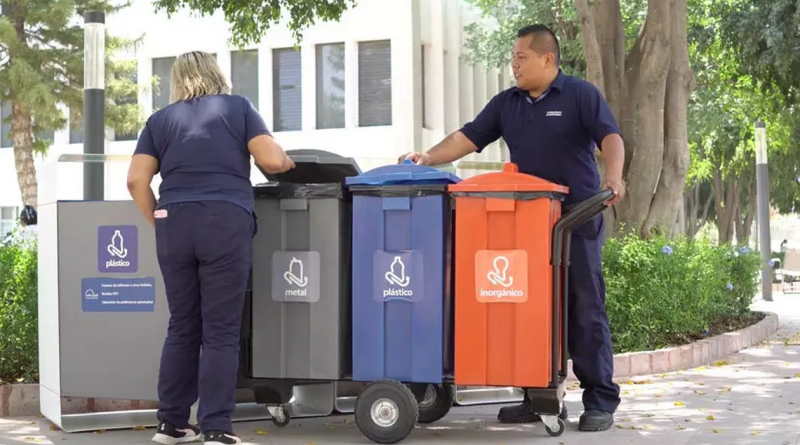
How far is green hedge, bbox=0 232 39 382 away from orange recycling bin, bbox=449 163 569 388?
3.13 meters

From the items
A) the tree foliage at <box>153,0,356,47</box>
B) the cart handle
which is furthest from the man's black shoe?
the tree foliage at <box>153,0,356,47</box>

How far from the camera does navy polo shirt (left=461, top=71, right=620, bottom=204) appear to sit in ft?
22.4

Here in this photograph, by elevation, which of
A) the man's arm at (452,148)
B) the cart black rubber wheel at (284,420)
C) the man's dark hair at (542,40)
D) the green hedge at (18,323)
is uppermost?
the man's dark hair at (542,40)

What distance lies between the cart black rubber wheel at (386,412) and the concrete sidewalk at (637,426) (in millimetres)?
202

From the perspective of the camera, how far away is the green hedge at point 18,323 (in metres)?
8.07

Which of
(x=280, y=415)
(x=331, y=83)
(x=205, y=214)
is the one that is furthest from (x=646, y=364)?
(x=331, y=83)

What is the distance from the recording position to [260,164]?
6.29m

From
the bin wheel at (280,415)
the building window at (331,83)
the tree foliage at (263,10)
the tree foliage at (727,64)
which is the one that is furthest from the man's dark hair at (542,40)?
the building window at (331,83)

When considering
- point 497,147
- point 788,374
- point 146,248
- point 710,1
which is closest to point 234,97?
point 146,248

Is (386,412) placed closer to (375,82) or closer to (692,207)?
(375,82)

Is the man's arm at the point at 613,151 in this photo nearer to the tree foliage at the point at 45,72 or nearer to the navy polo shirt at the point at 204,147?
the navy polo shirt at the point at 204,147

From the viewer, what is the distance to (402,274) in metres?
6.38

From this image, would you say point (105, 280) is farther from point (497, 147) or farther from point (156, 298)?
point (497, 147)

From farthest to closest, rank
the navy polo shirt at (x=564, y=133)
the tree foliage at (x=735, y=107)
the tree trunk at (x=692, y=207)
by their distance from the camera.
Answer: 1. the tree trunk at (x=692, y=207)
2. the tree foliage at (x=735, y=107)
3. the navy polo shirt at (x=564, y=133)
